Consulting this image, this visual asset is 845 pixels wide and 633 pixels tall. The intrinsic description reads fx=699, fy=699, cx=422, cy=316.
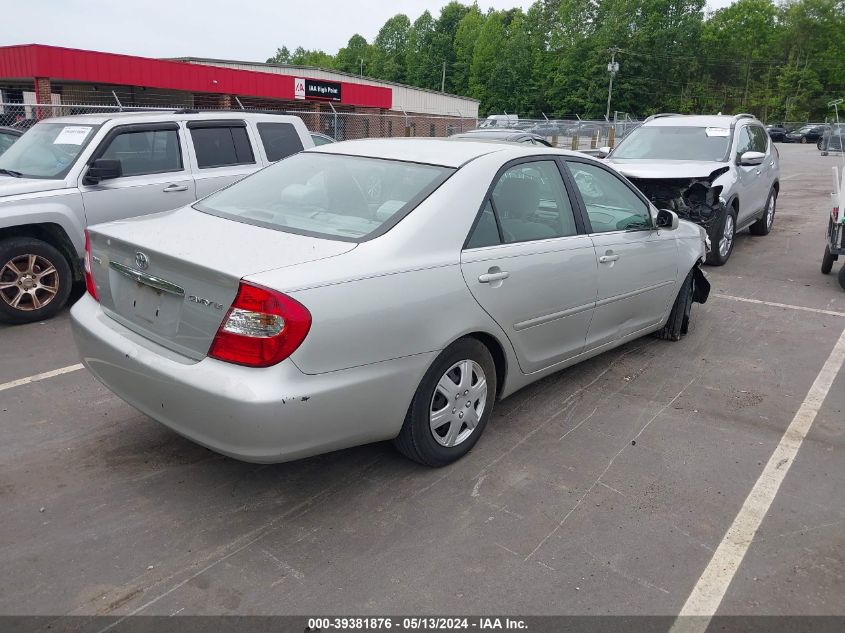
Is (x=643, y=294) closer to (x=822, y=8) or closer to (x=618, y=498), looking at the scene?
(x=618, y=498)

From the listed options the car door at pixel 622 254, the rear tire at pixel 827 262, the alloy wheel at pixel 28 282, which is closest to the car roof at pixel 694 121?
the rear tire at pixel 827 262

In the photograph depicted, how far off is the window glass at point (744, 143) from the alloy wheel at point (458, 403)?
23.5ft

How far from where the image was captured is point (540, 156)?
4.27 meters

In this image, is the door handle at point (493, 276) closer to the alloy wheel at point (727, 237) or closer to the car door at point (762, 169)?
the alloy wheel at point (727, 237)

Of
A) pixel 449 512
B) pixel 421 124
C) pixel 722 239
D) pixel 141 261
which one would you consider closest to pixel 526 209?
pixel 449 512

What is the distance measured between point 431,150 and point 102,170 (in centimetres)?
364

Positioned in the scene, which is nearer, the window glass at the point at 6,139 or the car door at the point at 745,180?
the window glass at the point at 6,139

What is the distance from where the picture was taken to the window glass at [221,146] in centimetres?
721

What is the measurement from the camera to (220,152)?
738 cm

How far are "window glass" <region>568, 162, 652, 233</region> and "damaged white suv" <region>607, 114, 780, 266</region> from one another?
2416 mm

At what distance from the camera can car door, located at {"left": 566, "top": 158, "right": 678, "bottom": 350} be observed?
14.7 feet

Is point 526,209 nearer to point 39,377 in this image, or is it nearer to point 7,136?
point 39,377

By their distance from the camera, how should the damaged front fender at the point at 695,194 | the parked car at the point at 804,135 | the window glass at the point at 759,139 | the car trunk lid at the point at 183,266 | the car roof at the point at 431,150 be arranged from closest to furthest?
the car trunk lid at the point at 183,266 → the car roof at the point at 431,150 → the damaged front fender at the point at 695,194 → the window glass at the point at 759,139 → the parked car at the point at 804,135

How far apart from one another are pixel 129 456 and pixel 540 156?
2906mm
